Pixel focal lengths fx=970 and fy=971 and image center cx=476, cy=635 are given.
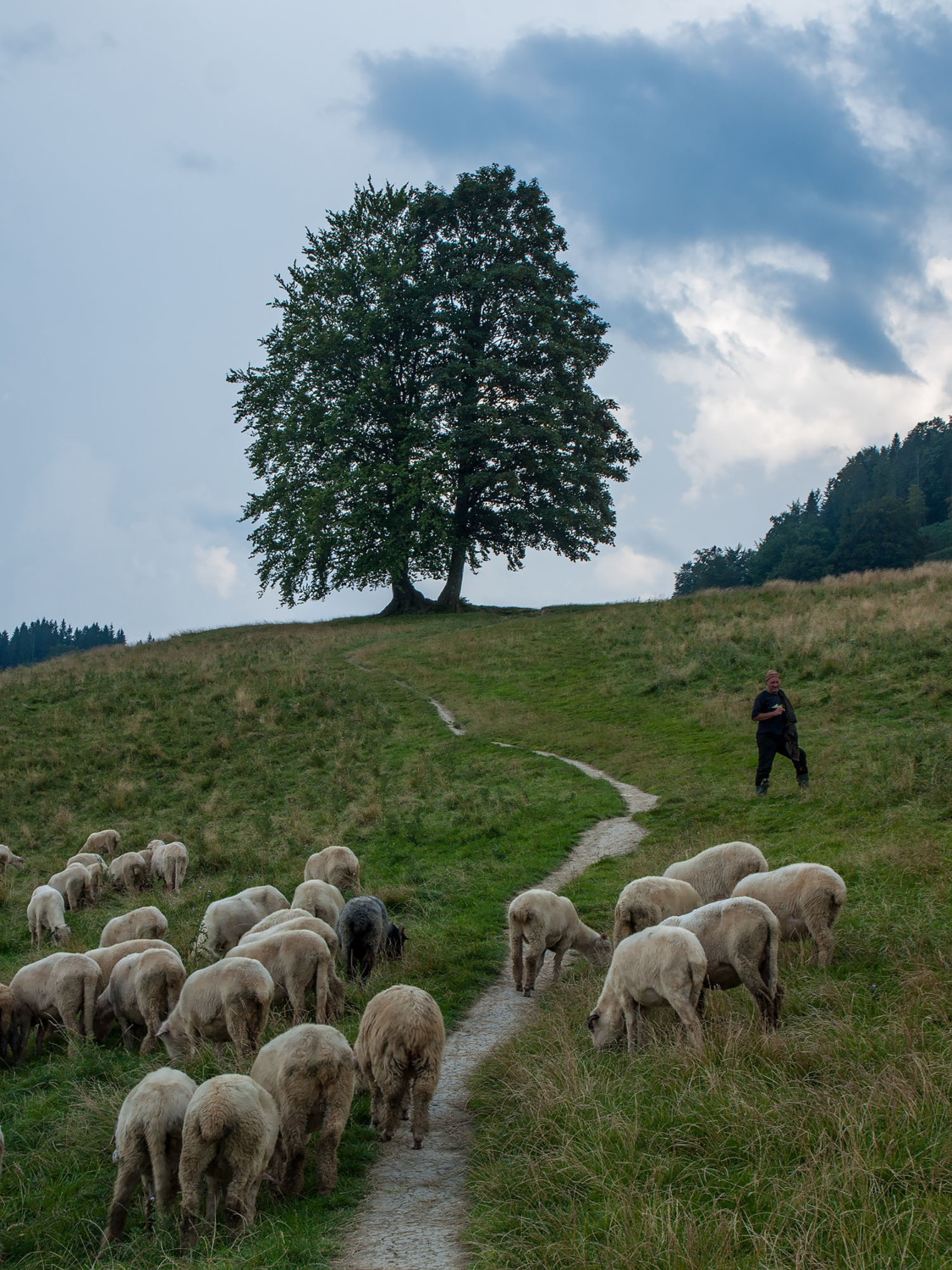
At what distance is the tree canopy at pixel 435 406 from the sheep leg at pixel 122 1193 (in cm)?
3934

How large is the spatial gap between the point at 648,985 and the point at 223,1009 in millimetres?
3461

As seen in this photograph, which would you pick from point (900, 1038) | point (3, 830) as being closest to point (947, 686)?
point (900, 1038)

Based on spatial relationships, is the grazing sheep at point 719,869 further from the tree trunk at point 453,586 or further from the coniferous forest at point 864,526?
the coniferous forest at point 864,526

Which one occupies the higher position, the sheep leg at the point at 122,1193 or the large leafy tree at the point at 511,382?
the large leafy tree at the point at 511,382

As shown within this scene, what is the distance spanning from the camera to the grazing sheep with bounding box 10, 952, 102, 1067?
31.0 feet

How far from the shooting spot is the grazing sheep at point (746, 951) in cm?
772

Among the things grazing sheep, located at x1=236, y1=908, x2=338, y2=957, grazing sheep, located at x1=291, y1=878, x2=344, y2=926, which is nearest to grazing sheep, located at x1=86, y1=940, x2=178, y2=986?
grazing sheep, located at x1=236, y1=908, x2=338, y2=957

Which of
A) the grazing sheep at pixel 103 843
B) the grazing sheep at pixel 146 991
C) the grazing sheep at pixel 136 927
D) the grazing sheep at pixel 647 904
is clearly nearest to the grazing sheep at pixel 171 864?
the grazing sheep at pixel 103 843

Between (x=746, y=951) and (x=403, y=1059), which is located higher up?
(x=746, y=951)

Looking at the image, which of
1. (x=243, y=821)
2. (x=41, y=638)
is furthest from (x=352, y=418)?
(x=41, y=638)

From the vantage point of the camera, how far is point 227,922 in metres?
11.6

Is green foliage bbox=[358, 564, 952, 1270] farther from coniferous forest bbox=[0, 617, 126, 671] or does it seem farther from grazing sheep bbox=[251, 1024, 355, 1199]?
coniferous forest bbox=[0, 617, 126, 671]

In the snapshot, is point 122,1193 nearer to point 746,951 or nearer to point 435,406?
point 746,951

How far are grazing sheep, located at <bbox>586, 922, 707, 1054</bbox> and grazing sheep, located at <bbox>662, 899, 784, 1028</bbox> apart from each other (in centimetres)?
29
